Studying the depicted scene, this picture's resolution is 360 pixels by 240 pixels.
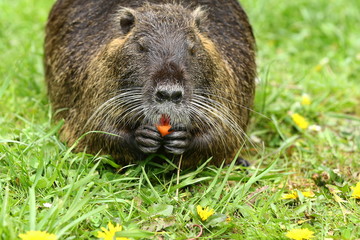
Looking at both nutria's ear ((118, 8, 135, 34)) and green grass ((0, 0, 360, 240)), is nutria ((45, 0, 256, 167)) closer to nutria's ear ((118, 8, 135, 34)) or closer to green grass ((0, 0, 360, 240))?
nutria's ear ((118, 8, 135, 34))

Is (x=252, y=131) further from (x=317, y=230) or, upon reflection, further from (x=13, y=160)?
(x=13, y=160)

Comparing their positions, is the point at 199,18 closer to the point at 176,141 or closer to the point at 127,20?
the point at 127,20

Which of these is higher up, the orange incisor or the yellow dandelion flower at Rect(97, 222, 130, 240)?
the orange incisor

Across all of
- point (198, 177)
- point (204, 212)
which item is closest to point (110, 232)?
point (204, 212)

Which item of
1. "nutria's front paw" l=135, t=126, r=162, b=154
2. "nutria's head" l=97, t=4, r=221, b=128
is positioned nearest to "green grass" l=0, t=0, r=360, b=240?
"nutria's front paw" l=135, t=126, r=162, b=154

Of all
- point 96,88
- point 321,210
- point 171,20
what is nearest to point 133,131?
point 96,88

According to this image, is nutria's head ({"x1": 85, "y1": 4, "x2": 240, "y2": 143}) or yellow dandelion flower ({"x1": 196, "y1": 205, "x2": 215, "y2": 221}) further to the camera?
nutria's head ({"x1": 85, "y1": 4, "x2": 240, "y2": 143})

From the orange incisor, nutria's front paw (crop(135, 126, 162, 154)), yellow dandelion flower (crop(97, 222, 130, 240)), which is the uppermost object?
the orange incisor
